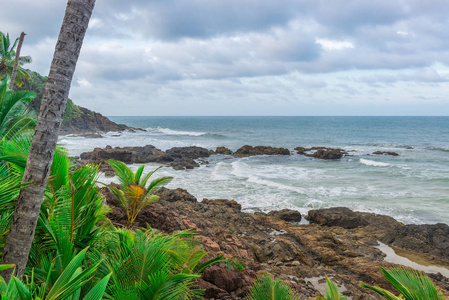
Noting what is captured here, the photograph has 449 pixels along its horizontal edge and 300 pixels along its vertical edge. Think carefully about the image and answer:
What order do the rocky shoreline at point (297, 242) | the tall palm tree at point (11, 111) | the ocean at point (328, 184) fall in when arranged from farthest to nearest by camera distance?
the ocean at point (328, 184) < the tall palm tree at point (11, 111) < the rocky shoreline at point (297, 242)

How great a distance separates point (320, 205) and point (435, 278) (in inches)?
324

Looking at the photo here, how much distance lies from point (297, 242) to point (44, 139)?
28.6 ft

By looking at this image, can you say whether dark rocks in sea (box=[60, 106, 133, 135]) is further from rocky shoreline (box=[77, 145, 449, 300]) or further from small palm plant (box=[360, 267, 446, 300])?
small palm plant (box=[360, 267, 446, 300])

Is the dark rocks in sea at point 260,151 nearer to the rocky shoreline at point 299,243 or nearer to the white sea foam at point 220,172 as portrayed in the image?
the white sea foam at point 220,172

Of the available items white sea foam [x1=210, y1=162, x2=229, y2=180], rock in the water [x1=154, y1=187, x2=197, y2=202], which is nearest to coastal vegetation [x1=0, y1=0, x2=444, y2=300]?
rock in the water [x1=154, y1=187, x2=197, y2=202]

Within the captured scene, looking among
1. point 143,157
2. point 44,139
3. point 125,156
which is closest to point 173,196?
point 44,139

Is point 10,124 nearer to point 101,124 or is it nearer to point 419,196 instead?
point 419,196

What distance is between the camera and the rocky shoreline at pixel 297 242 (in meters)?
6.50

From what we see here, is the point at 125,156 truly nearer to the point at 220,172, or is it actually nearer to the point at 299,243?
the point at 220,172

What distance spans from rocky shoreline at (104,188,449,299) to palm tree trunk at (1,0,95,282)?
2635 mm

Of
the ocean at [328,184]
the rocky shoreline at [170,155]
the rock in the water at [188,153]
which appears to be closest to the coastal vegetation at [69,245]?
the ocean at [328,184]

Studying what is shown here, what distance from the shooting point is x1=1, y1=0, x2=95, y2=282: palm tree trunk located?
3092 mm

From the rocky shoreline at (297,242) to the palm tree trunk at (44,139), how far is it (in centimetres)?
264

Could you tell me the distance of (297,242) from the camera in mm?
10203
